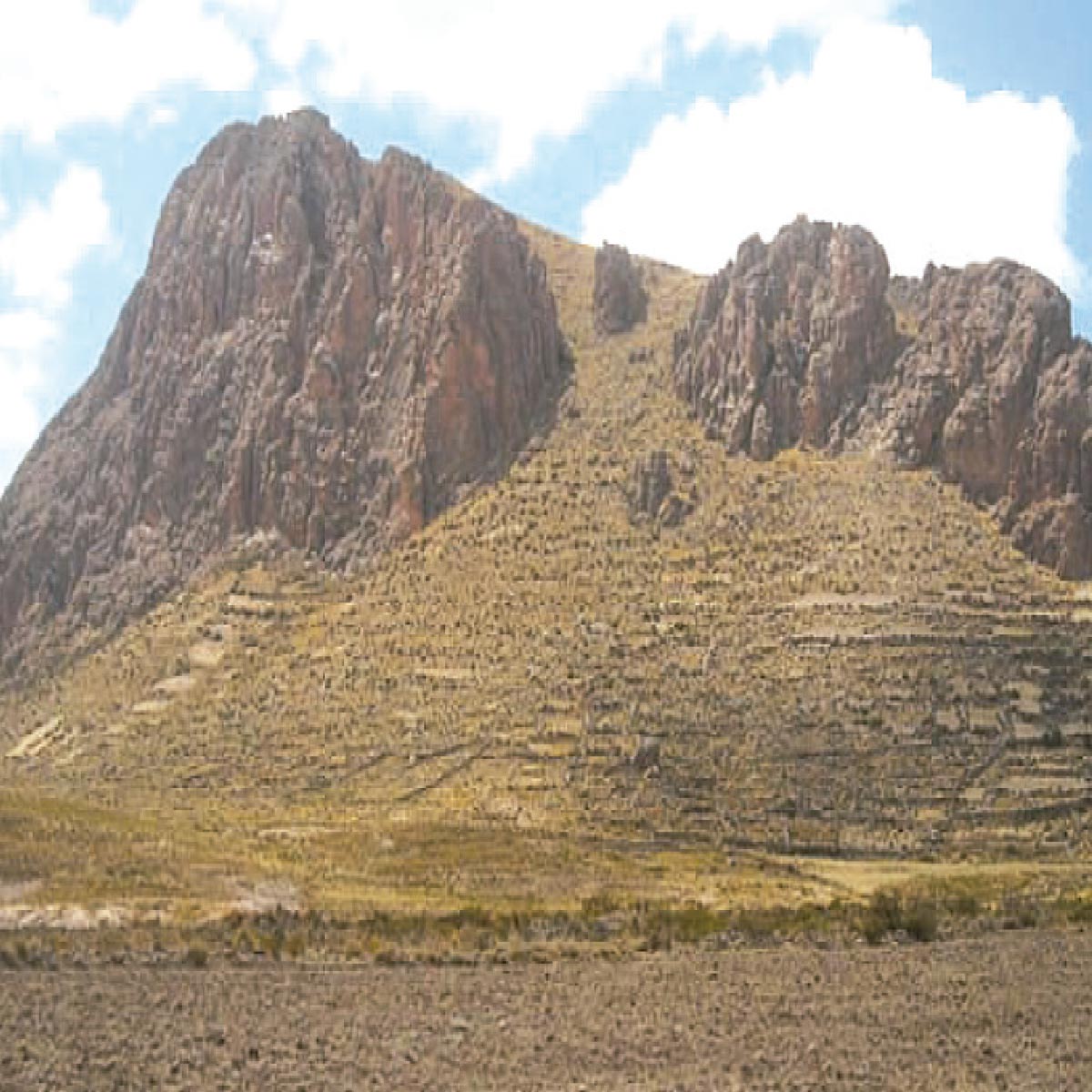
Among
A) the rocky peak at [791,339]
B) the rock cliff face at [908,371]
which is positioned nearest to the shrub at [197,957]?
the rock cliff face at [908,371]

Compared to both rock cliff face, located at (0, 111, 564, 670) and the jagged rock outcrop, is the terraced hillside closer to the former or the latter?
rock cliff face, located at (0, 111, 564, 670)

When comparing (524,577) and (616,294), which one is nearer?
(524,577)

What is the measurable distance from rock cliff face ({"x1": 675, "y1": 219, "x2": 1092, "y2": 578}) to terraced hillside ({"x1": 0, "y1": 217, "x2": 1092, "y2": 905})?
2973 mm

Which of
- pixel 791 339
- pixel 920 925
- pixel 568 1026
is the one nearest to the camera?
pixel 568 1026

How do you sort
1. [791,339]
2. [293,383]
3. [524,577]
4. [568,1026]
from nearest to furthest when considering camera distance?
1. [568,1026]
2. [524,577]
3. [791,339]
4. [293,383]

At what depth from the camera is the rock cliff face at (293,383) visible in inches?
5157

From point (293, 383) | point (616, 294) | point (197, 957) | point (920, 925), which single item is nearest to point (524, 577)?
point (293, 383)

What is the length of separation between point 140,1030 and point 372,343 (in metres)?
110

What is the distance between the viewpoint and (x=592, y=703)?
90500mm

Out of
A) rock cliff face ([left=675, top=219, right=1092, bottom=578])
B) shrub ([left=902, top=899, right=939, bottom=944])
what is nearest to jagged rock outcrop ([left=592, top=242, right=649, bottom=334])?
rock cliff face ([left=675, top=219, right=1092, bottom=578])

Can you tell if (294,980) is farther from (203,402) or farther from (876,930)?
(203,402)

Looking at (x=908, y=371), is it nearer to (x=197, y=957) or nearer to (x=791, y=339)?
(x=791, y=339)

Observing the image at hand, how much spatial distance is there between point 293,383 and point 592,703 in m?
59.7

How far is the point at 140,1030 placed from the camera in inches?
1228
